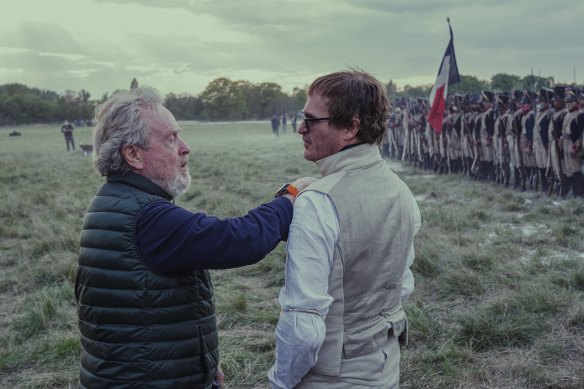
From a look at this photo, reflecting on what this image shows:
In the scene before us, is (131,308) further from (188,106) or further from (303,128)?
(188,106)

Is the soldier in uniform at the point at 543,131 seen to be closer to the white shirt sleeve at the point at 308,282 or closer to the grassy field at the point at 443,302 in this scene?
the grassy field at the point at 443,302

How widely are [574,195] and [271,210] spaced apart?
10.9 metres

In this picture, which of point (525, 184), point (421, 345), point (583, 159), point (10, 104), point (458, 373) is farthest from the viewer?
point (10, 104)

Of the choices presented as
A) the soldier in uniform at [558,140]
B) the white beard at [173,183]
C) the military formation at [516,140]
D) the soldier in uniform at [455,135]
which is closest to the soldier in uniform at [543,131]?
the military formation at [516,140]

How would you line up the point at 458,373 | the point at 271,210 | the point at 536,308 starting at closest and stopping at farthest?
1. the point at 271,210
2. the point at 458,373
3. the point at 536,308

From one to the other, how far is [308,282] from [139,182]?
2.07 feet

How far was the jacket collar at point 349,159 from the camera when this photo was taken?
1.93 meters

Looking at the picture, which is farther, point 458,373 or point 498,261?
point 498,261

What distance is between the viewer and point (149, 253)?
6.25ft

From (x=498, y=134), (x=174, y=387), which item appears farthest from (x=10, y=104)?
(x=174, y=387)

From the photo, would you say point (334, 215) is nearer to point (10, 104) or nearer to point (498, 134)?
point (498, 134)

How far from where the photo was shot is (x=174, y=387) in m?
2.00

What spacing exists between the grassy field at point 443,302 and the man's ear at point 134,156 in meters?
2.42

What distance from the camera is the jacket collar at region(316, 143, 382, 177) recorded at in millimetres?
1927
